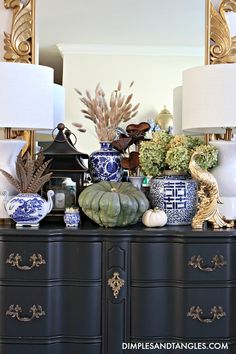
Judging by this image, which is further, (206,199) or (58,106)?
(58,106)

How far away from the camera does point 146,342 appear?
1.87m

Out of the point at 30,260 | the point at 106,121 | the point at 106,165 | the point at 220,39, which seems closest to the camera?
the point at 30,260

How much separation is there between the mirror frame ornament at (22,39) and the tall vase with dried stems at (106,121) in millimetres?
278

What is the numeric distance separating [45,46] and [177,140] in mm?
862

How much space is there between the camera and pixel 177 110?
2344 millimetres

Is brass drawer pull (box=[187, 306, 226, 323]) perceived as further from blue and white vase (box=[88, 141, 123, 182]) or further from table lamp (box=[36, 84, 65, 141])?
table lamp (box=[36, 84, 65, 141])

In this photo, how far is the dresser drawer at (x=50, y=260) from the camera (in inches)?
72.2

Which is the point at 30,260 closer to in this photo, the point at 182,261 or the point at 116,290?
the point at 116,290

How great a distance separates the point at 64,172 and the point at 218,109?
0.74 meters

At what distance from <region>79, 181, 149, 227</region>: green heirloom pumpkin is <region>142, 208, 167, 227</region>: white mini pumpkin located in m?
0.03

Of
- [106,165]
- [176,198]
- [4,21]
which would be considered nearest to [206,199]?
[176,198]

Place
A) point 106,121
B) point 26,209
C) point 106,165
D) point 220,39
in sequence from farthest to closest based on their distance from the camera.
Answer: point 220,39 → point 106,121 → point 106,165 → point 26,209

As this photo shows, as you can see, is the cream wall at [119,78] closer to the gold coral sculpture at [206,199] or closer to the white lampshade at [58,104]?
the white lampshade at [58,104]

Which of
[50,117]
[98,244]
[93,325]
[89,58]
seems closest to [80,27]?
[89,58]
